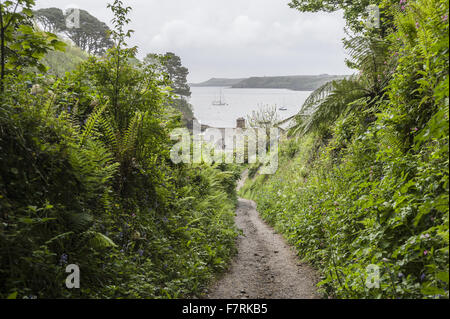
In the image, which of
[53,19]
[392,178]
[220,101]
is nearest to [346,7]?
[392,178]

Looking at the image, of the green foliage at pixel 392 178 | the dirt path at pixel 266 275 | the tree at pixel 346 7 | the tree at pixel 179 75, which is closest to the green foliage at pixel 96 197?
the dirt path at pixel 266 275

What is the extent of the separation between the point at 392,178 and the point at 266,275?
8.96ft

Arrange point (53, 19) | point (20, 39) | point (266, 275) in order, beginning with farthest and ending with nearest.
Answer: point (53, 19)
point (266, 275)
point (20, 39)

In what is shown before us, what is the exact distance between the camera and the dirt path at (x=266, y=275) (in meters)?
4.30

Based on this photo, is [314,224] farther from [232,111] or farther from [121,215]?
[232,111]

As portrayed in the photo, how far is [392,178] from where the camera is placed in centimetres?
356

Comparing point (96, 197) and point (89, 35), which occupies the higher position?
point (89, 35)

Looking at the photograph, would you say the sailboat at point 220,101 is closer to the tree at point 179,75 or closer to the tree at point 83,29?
the tree at point 179,75

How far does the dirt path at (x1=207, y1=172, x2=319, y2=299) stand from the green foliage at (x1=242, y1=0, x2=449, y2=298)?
301 mm

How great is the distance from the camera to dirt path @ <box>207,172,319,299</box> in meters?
4.30

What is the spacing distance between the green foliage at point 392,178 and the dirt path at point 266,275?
301mm

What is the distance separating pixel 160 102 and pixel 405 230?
4.37 meters

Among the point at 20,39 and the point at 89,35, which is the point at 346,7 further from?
the point at 89,35
